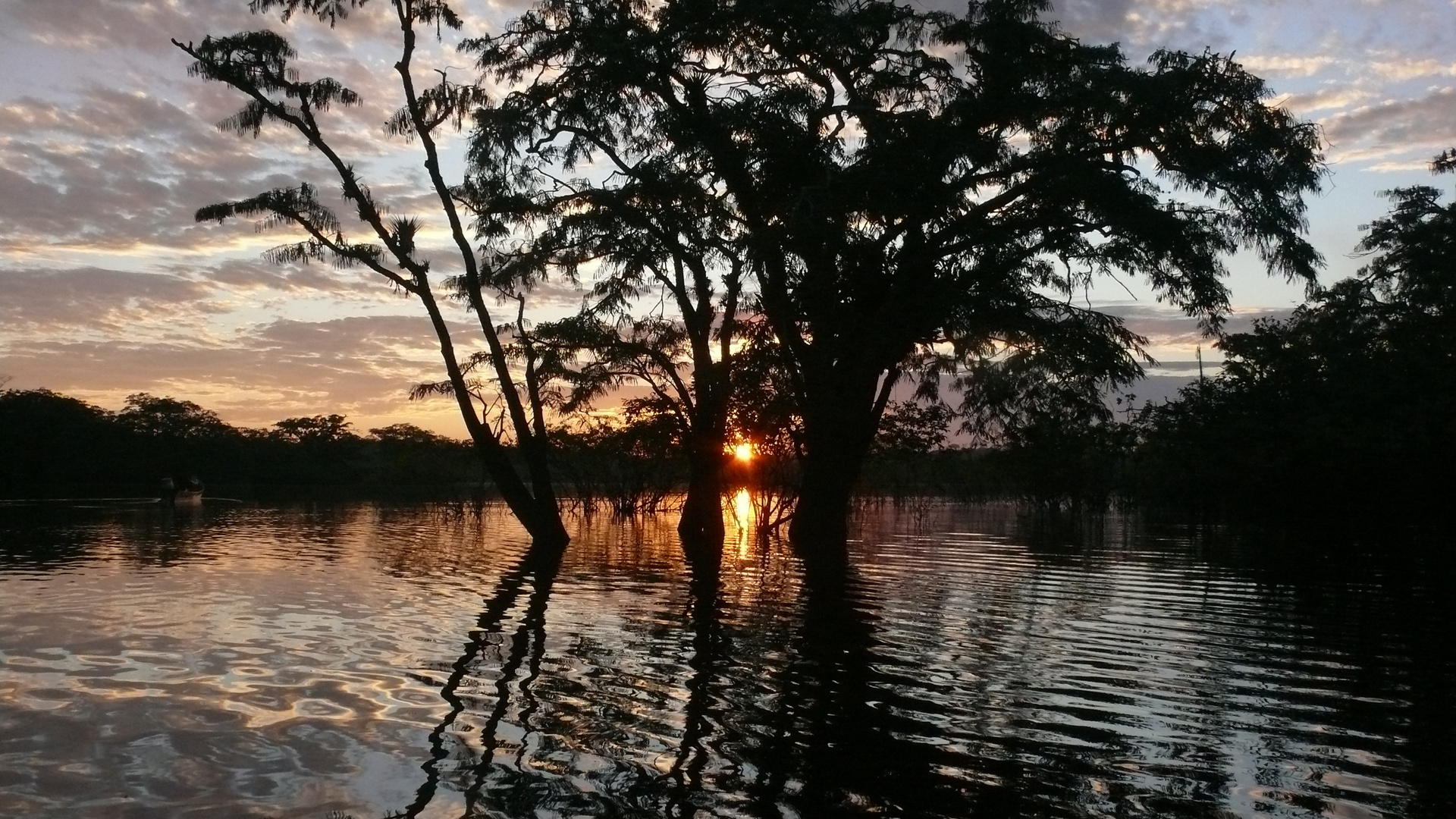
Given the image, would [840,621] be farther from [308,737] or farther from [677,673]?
[308,737]

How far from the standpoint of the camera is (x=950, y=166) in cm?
1767

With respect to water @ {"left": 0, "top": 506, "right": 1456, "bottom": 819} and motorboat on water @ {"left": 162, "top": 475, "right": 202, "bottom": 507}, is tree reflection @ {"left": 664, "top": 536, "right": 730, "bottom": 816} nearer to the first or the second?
water @ {"left": 0, "top": 506, "right": 1456, "bottom": 819}

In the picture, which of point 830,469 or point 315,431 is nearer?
point 830,469

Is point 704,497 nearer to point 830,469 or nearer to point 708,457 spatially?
point 708,457

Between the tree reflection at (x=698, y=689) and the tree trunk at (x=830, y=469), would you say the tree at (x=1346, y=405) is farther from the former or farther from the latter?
the tree reflection at (x=698, y=689)

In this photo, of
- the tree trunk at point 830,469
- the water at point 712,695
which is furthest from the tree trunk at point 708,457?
the water at point 712,695

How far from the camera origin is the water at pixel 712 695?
5.49 m

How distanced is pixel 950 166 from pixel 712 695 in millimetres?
11953

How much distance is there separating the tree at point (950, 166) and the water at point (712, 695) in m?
4.39

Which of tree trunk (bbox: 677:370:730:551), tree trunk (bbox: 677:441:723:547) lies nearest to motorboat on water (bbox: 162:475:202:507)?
tree trunk (bbox: 677:441:723:547)

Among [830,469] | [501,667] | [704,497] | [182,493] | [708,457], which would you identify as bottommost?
[501,667]

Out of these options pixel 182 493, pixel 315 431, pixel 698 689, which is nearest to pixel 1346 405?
pixel 698 689

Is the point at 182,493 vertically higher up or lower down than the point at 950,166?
lower down

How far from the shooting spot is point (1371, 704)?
7.79 metres
